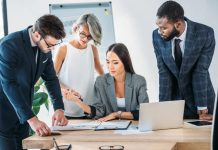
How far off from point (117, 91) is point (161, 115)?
0.73m

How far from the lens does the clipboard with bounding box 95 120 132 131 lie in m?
2.23

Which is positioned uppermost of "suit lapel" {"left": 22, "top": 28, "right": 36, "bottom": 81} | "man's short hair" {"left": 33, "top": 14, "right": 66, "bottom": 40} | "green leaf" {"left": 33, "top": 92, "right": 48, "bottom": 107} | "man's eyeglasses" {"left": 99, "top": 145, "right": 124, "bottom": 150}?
"man's short hair" {"left": 33, "top": 14, "right": 66, "bottom": 40}

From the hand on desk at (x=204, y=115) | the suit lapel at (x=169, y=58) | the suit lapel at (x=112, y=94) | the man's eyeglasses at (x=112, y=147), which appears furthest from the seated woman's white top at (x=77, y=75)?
the man's eyeglasses at (x=112, y=147)

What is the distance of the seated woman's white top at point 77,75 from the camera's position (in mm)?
3106

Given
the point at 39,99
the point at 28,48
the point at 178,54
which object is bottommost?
the point at 39,99

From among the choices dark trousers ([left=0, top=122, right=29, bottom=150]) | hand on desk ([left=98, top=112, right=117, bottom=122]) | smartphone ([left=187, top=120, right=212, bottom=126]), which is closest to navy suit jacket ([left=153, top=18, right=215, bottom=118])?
smartphone ([left=187, top=120, right=212, bottom=126])

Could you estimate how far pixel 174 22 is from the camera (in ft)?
8.67

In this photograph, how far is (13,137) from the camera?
227cm

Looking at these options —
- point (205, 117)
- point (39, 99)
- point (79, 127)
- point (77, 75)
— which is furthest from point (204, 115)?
point (39, 99)

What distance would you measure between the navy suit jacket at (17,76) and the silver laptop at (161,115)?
67cm

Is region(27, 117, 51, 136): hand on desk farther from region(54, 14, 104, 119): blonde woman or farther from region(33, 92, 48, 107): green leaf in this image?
region(33, 92, 48, 107): green leaf

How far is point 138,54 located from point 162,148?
2042mm

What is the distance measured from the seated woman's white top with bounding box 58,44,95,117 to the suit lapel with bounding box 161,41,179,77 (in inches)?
31.8

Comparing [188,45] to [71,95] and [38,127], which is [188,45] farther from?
[38,127]
